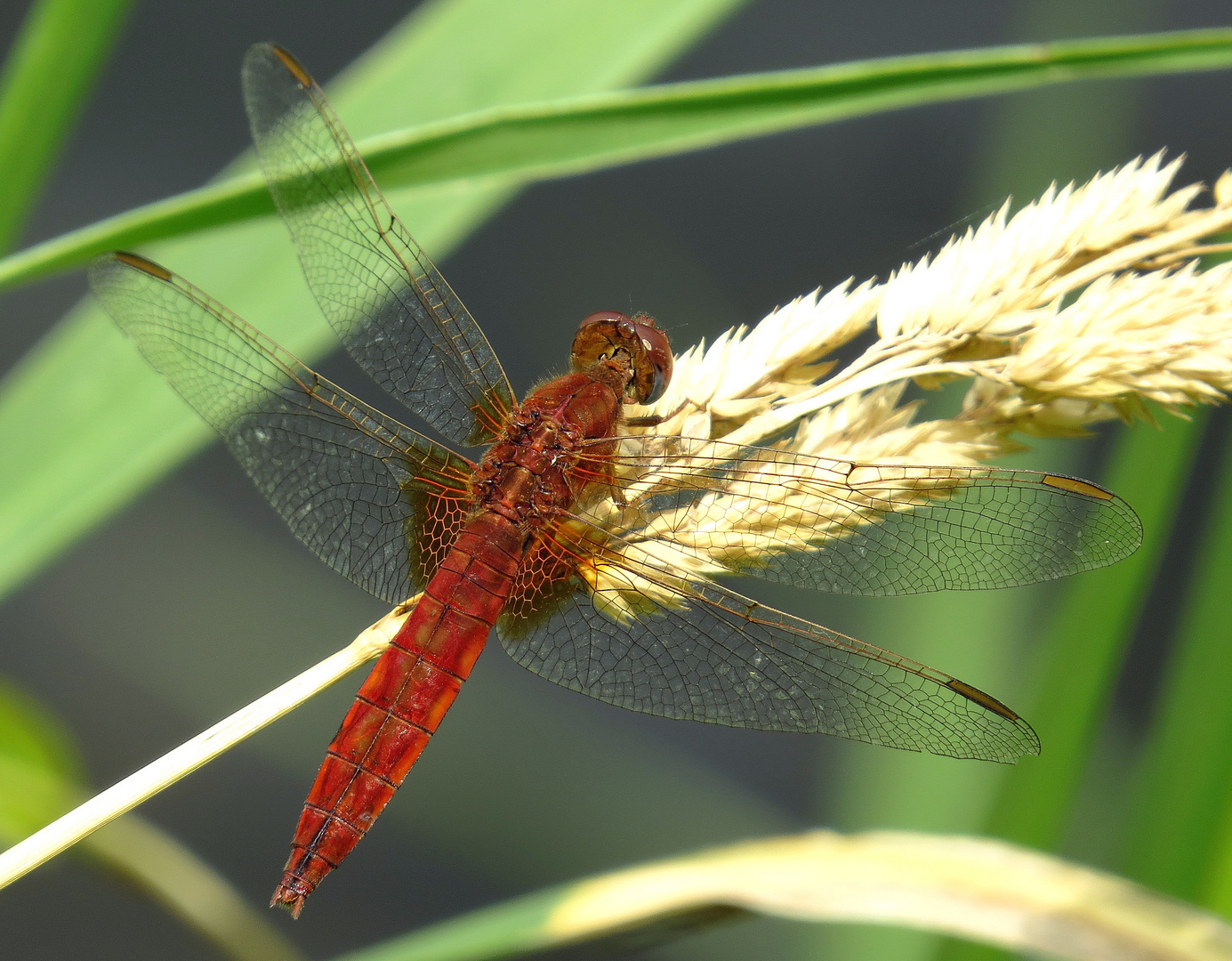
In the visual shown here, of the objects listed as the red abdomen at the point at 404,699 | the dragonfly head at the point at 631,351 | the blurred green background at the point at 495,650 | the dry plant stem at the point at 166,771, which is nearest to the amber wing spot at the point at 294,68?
the dragonfly head at the point at 631,351

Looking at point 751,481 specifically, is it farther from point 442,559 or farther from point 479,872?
point 479,872

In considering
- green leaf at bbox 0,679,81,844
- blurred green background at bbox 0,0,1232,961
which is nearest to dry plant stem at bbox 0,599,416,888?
green leaf at bbox 0,679,81,844

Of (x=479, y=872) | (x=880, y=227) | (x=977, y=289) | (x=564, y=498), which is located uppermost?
(x=880, y=227)

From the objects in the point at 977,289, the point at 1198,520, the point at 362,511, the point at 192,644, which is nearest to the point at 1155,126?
the point at 1198,520

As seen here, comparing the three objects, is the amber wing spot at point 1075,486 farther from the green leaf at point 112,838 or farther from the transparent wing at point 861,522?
the green leaf at point 112,838

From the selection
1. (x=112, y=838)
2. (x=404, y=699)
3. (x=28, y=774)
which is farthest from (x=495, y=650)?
(x=404, y=699)

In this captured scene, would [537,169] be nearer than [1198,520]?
Yes
